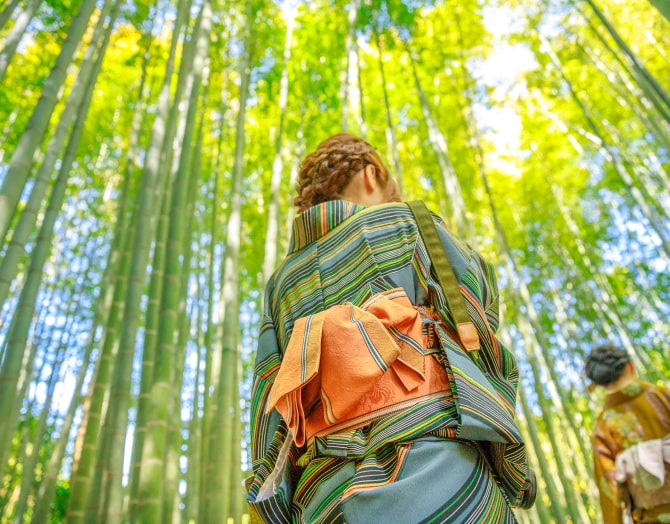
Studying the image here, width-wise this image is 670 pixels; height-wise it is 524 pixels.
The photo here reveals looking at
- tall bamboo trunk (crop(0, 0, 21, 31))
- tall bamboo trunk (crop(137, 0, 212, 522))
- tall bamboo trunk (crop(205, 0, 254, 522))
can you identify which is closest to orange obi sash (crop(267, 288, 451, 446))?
tall bamboo trunk (crop(137, 0, 212, 522))

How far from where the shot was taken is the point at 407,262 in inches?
33.6

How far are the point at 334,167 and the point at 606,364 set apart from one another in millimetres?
1563

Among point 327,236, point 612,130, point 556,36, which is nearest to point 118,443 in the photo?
point 327,236

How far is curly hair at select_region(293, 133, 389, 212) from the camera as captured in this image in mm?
1066

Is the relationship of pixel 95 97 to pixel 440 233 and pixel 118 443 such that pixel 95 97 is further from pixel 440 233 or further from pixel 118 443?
pixel 440 233

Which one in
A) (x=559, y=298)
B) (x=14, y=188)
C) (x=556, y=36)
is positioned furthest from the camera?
(x=559, y=298)

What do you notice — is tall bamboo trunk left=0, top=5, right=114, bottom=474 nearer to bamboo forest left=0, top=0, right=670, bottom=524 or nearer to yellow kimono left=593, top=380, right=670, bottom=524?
bamboo forest left=0, top=0, right=670, bottom=524

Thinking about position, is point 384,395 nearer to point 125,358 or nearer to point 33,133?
point 125,358

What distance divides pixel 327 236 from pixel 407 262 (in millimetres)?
174

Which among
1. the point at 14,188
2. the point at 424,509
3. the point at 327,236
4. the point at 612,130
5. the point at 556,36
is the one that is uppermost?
the point at 556,36

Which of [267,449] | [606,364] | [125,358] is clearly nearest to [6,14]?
[125,358]

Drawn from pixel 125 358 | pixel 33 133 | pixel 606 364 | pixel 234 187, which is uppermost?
pixel 234 187

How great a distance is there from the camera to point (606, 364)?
2.05m

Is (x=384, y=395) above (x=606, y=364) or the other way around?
the other way around
